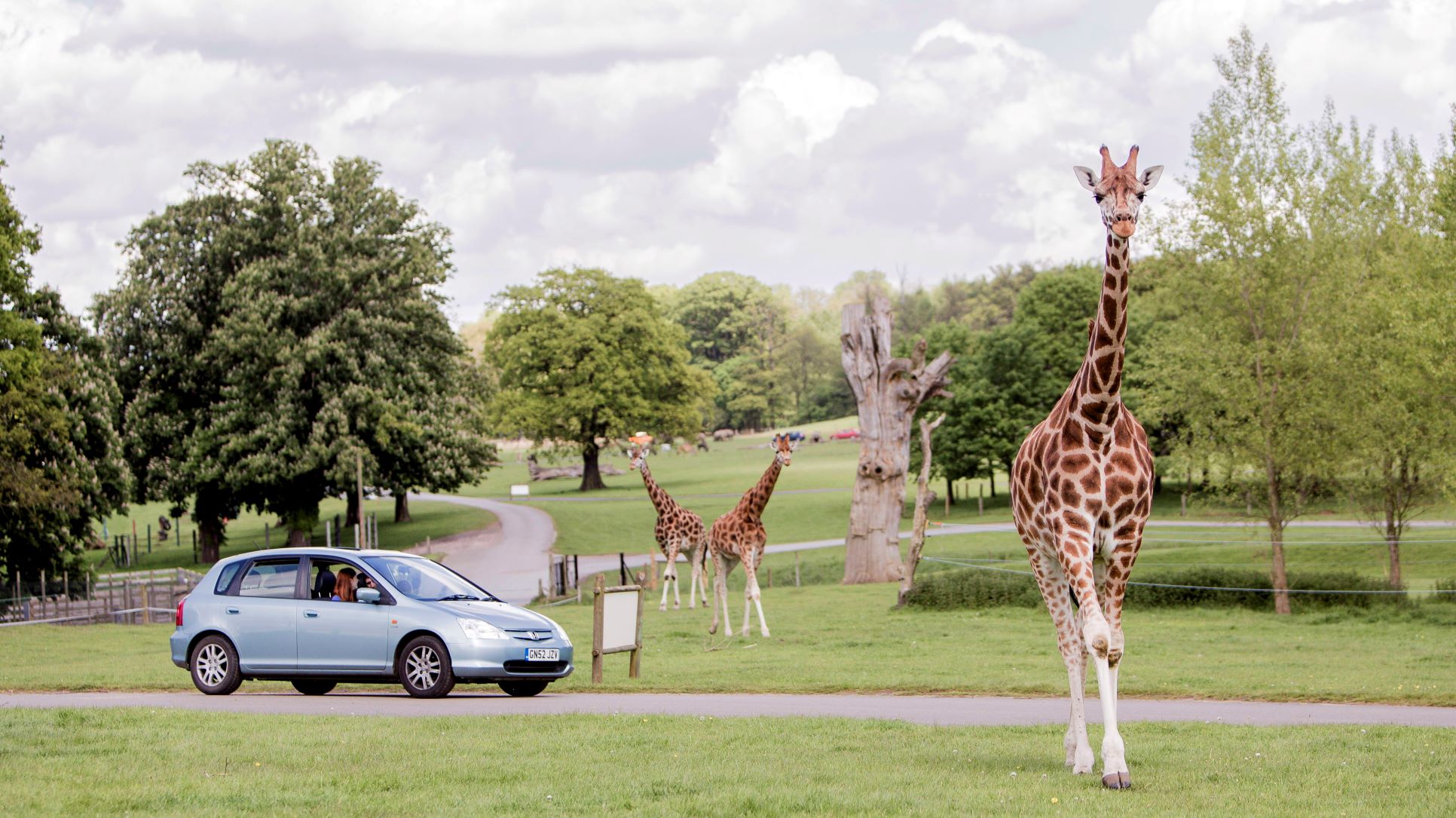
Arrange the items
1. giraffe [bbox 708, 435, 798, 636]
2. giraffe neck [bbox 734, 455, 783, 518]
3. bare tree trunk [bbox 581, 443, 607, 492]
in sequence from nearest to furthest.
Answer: giraffe [bbox 708, 435, 798, 636] → giraffe neck [bbox 734, 455, 783, 518] → bare tree trunk [bbox 581, 443, 607, 492]

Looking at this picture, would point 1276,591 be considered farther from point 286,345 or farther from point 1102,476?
point 286,345

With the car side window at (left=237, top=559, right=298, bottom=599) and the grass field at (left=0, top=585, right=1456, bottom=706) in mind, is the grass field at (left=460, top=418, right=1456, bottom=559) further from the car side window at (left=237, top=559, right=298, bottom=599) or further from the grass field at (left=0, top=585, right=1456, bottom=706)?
the car side window at (left=237, top=559, right=298, bottom=599)

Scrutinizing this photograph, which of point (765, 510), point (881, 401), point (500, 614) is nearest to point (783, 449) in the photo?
point (500, 614)

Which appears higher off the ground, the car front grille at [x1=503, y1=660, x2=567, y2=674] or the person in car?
the person in car

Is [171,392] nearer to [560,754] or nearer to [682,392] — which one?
[682,392]

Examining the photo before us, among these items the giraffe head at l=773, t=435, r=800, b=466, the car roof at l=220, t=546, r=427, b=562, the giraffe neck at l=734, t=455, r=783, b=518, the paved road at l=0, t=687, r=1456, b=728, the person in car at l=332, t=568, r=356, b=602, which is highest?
the giraffe head at l=773, t=435, r=800, b=466

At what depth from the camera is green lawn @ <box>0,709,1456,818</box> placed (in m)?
8.47

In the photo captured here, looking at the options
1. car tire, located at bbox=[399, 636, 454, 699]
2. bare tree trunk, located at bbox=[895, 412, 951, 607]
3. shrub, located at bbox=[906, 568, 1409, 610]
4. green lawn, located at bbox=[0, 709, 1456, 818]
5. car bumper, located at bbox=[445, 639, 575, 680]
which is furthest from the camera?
bare tree trunk, located at bbox=[895, 412, 951, 607]

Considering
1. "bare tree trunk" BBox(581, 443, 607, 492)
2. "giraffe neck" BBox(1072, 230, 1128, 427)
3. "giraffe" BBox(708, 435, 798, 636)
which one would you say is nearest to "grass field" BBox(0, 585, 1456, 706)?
"giraffe" BBox(708, 435, 798, 636)

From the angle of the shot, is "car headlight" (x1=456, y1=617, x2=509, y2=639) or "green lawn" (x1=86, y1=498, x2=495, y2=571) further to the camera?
"green lawn" (x1=86, y1=498, x2=495, y2=571)

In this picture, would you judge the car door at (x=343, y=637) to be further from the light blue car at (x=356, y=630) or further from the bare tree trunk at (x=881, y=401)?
the bare tree trunk at (x=881, y=401)

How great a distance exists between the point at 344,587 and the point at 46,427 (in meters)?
25.2

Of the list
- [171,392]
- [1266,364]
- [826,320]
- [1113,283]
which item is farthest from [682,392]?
[826,320]

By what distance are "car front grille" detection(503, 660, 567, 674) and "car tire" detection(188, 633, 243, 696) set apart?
353 cm
